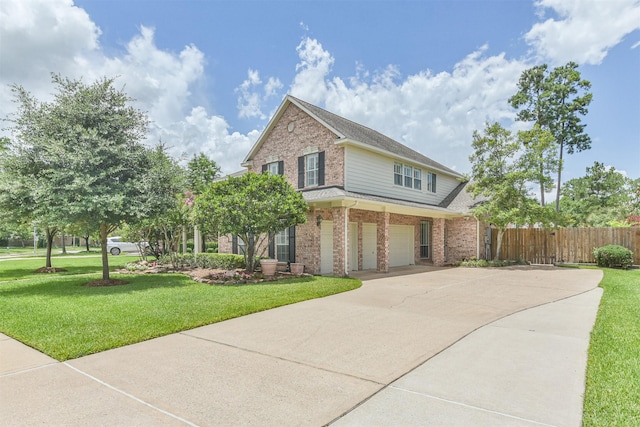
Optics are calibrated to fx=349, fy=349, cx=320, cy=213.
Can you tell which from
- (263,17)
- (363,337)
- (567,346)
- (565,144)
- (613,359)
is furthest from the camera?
(565,144)

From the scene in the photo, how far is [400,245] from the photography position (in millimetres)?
18859

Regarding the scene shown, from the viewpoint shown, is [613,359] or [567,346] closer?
[613,359]

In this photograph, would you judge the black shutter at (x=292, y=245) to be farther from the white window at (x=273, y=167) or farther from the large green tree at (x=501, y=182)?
the large green tree at (x=501, y=182)

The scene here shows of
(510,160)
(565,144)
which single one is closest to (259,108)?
(510,160)

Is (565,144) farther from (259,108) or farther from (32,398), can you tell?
(32,398)

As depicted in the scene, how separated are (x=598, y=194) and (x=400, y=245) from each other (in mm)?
35060

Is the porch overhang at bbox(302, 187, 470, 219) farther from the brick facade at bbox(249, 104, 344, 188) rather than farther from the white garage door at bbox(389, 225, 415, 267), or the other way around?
the white garage door at bbox(389, 225, 415, 267)

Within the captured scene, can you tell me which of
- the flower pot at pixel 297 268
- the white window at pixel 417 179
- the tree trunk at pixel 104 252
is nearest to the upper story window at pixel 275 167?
the flower pot at pixel 297 268

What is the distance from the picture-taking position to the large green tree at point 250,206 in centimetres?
1178

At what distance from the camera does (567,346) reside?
5309mm

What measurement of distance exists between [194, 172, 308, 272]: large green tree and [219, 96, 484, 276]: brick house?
60.0 inches

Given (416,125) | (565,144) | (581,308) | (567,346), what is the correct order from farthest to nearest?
(565,144)
(416,125)
(581,308)
(567,346)

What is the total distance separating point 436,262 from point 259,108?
43.7 ft

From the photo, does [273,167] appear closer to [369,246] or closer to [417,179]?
[369,246]
